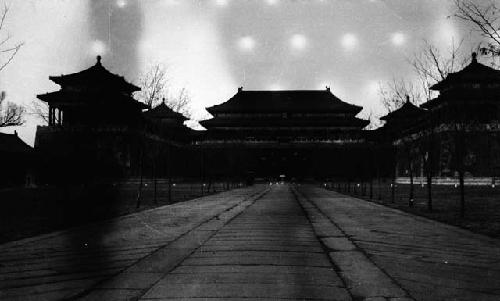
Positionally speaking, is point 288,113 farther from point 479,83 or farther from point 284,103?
point 479,83

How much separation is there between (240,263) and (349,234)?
3.99 meters

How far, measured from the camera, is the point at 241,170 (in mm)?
58531

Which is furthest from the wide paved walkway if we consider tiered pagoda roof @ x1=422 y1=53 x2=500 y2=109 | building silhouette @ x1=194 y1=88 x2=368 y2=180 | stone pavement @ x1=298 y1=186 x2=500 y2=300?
building silhouette @ x1=194 y1=88 x2=368 y2=180

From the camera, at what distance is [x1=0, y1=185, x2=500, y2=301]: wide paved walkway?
4.68m

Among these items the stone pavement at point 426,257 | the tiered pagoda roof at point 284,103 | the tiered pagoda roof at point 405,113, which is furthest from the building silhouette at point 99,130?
the tiered pagoda roof at point 284,103

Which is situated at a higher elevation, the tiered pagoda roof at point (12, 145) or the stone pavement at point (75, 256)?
the tiered pagoda roof at point (12, 145)

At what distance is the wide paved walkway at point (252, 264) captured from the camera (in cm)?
468

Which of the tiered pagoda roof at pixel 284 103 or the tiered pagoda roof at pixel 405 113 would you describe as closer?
the tiered pagoda roof at pixel 405 113

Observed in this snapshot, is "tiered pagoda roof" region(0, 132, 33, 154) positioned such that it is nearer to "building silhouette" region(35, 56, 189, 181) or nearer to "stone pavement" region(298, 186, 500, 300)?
"building silhouette" region(35, 56, 189, 181)

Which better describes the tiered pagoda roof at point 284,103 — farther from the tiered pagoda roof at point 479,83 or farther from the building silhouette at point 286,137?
the tiered pagoda roof at point 479,83

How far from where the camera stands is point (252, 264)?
6.15 m

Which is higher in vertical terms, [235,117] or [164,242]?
[235,117]

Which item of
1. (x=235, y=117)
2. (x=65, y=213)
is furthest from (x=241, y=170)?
(x=65, y=213)

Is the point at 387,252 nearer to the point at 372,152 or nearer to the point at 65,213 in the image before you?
the point at 65,213
